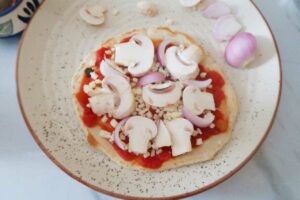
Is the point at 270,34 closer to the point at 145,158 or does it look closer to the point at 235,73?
the point at 235,73

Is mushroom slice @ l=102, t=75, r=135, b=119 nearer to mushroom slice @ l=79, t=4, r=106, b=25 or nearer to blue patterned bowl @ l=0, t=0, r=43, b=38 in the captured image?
mushroom slice @ l=79, t=4, r=106, b=25

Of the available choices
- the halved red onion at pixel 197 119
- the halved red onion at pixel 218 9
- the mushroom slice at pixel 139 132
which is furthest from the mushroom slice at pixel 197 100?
the halved red onion at pixel 218 9

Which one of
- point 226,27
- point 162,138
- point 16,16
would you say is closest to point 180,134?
point 162,138

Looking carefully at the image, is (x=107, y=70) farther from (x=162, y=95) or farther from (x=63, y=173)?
(x=63, y=173)

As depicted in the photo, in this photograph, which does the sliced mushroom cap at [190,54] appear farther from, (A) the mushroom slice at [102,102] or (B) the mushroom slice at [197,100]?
(A) the mushroom slice at [102,102]

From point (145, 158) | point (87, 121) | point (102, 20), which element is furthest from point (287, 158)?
point (102, 20)
